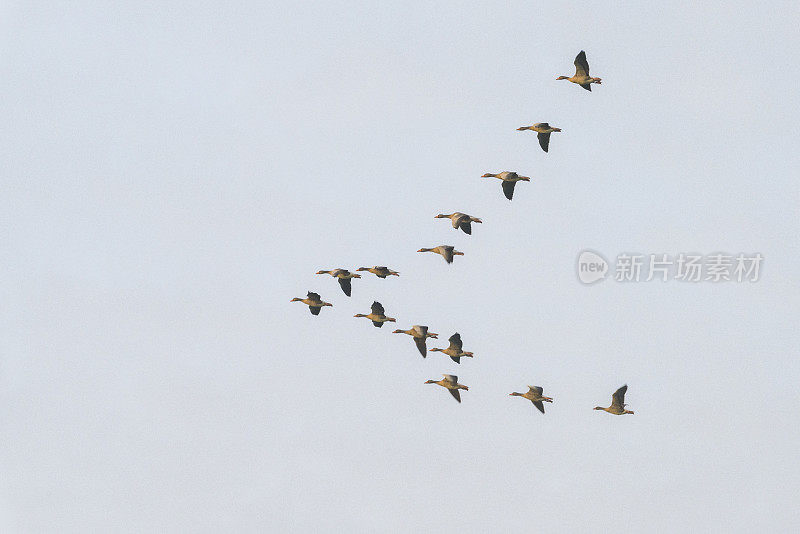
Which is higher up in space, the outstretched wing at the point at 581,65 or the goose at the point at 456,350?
the outstretched wing at the point at 581,65

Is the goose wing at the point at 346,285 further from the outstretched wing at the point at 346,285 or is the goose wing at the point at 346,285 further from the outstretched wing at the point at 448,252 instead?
the outstretched wing at the point at 448,252

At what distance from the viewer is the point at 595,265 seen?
116m

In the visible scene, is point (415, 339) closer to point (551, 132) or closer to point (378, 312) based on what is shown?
point (378, 312)

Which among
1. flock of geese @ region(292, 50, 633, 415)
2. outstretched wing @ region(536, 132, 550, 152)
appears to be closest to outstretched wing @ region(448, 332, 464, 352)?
flock of geese @ region(292, 50, 633, 415)

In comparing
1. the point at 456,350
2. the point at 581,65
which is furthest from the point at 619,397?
the point at 581,65

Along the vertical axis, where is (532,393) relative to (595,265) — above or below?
below

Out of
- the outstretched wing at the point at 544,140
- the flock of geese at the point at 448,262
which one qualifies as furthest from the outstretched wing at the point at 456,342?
the outstretched wing at the point at 544,140

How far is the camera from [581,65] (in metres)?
106

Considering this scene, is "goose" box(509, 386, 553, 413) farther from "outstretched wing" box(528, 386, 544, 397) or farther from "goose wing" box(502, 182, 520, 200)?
"goose wing" box(502, 182, 520, 200)

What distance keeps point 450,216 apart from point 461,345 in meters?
6.97

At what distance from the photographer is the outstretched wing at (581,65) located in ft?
345

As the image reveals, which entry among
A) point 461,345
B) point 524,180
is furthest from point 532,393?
point 524,180

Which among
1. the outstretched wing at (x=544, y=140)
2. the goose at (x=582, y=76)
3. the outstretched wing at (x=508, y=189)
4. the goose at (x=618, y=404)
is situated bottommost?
the goose at (x=618, y=404)

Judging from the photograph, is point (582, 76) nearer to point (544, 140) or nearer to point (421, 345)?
point (544, 140)
